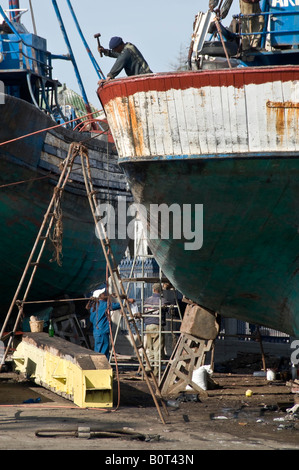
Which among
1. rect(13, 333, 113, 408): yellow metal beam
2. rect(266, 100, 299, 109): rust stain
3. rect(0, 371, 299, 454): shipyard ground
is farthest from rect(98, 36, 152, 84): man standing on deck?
rect(0, 371, 299, 454): shipyard ground

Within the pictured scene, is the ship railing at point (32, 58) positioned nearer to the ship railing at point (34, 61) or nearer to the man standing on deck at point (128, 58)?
the ship railing at point (34, 61)

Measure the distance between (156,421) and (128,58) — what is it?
14.8 feet

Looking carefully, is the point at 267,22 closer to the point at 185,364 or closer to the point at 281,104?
the point at 281,104

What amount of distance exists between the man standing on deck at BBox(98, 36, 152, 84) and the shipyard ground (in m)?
4.24

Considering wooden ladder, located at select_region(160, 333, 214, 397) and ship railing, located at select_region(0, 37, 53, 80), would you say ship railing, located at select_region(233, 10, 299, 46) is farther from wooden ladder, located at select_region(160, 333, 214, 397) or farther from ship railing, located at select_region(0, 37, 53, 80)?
ship railing, located at select_region(0, 37, 53, 80)

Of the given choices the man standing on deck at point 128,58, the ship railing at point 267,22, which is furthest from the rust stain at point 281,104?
the man standing on deck at point 128,58

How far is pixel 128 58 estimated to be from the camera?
29.0ft

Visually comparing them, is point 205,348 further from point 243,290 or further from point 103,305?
point 103,305

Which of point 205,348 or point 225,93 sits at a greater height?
point 225,93

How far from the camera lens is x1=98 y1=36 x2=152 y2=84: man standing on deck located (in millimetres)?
8797
